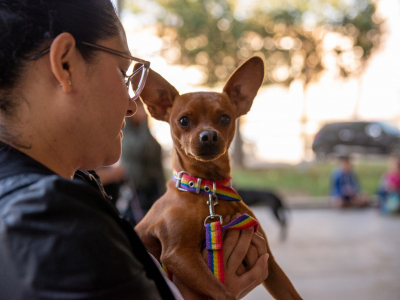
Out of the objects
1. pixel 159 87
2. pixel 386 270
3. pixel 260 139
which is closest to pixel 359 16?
pixel 260 139

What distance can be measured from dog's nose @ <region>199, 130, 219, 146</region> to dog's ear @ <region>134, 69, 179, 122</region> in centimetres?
27

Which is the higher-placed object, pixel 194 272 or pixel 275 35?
pixel 275 35

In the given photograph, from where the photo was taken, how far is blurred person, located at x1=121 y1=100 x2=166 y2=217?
10.0 ft

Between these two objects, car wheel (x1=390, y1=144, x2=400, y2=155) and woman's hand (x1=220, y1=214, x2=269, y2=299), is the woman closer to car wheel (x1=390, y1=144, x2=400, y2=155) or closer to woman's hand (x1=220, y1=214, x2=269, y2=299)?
woman's hand (x1=220, y1=214, x2=269, y2=299)

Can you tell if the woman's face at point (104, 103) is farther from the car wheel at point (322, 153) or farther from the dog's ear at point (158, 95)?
the car wheel at point (322, 153)

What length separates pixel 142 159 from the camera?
3.08m

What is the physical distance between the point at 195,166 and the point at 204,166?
0.11 ft

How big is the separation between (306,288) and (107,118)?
3093mm

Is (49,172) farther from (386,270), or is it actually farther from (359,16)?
(359,16)

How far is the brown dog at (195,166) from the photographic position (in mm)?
1122

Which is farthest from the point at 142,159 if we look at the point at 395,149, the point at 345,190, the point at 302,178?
the point at 395,149

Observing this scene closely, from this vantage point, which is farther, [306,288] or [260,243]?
[306,288]

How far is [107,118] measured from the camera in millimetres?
792

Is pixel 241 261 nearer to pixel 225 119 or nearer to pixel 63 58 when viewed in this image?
pixel 225 119
